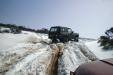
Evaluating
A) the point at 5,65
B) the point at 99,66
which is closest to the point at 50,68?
the point at 5,65

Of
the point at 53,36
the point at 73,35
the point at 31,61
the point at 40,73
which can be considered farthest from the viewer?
the point at 73,35

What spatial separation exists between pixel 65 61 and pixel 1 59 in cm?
416

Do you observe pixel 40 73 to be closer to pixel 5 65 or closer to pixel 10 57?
pixel 5 65

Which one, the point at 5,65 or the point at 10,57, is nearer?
the point at 5,65

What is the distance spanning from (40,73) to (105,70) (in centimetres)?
644

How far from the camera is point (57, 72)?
10.1 metres

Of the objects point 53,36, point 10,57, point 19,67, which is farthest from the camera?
point 53,36

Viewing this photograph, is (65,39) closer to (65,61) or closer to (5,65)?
(65,61)

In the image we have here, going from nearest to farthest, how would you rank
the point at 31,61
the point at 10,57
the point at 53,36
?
the point at 31,61
the point at 10,57
the point at 53,36

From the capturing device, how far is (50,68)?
10727 millimetres

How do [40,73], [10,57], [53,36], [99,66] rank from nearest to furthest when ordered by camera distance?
[99,66] < [40,73] < [10,57] < [53,36]

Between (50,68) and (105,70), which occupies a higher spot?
(105,70)

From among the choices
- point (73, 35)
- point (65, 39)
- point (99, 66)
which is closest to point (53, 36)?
point (65, 39)

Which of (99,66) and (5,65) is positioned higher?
(99,66)
